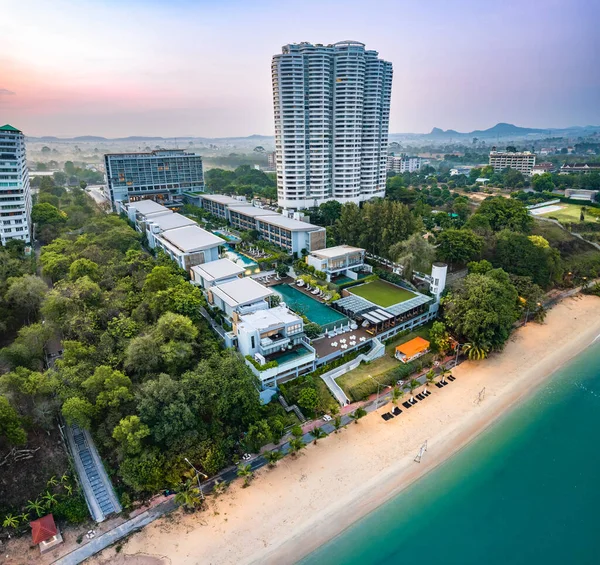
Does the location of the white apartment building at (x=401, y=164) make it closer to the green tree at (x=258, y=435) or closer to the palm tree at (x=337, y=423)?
the palm tree at (x=337, y=423)

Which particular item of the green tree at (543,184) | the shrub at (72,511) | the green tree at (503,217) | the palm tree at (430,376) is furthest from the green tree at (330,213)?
the green tree at (543,184)

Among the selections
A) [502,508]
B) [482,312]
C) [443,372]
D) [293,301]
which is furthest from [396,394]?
[293,301]

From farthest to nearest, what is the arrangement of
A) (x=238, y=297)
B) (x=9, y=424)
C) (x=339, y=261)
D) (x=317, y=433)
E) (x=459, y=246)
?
(x=459, y=246), (x=339, y=261), (x=238, y=297), (x=317, y=433), (x=9, y=424)

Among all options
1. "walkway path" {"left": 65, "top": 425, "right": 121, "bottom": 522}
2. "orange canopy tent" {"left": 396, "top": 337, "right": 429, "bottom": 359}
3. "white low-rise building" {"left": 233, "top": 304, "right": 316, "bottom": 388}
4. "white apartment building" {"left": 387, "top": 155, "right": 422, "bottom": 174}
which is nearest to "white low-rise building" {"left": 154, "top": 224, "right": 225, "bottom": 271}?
"white low-rise building" {"left": 233, "top": 304, "right": 316, "bottom": 388}

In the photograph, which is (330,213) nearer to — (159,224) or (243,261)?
(243,261)

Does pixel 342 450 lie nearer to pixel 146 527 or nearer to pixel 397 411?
pixel 397 411

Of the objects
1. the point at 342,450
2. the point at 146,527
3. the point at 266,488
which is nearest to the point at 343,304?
the point at 342,450

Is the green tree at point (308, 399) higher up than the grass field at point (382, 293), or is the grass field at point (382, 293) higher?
the grass field at point (382, 293)
